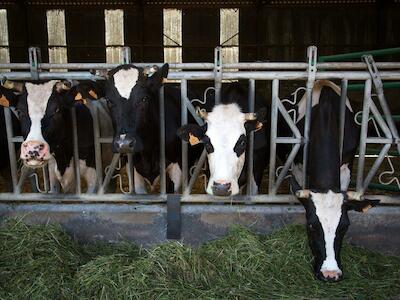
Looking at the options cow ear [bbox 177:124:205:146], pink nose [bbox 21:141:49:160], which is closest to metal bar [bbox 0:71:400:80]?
cow ear [bbox 177:124:205:146]

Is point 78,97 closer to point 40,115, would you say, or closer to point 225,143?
point 40,115

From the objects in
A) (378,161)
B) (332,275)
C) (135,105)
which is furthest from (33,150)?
(378,161)

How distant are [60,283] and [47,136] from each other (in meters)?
1.29

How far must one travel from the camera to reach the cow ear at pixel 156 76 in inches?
153

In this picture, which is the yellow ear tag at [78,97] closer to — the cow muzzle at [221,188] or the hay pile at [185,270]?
the hay pile at [185,270]

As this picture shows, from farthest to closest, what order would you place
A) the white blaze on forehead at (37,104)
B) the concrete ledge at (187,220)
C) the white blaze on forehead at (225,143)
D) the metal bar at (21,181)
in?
the metal bar at (21,181) < the concrete ledge at (187,220) < the white blaze on forehead at (37,104) < the white blaze on forehead at (225,143)

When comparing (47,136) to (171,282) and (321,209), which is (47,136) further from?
(321,209)

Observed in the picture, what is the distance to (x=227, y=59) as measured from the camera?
1700 cm

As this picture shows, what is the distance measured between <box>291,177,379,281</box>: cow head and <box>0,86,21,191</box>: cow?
108 inches

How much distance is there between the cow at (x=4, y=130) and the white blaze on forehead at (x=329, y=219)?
288 cm

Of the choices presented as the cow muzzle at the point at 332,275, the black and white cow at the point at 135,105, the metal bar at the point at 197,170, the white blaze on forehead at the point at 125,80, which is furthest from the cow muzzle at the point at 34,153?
the cow muzzle at the point at 332,275

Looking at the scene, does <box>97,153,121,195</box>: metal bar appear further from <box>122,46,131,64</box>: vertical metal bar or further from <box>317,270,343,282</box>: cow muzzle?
<box>317,270,343,282</box>: cow muzzle

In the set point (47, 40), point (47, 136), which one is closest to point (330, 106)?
point (47, 136)

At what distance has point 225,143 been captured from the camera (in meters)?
3.56
